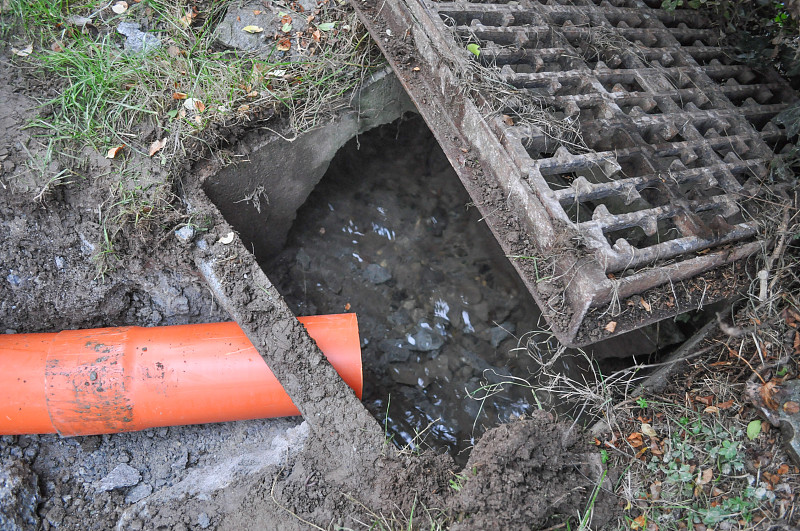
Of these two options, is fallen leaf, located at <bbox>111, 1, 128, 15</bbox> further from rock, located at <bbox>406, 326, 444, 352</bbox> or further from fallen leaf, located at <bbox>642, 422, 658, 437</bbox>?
fallen leaf, located at <bbox>642, 422, 658, 437</bbox>

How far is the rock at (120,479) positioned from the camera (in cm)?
225

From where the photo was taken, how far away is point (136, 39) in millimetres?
2850

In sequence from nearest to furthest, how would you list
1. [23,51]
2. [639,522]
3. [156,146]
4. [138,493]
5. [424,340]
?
[639,522] < [138,493] < [156,146] < [23,51] < [424,340]

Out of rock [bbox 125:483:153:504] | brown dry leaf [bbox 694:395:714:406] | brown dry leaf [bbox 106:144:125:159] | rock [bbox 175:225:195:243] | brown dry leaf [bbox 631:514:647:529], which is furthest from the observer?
brown dry leaf [bbox 106:144:125:159]

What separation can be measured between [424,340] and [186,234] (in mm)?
1476

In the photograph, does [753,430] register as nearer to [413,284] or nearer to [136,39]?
[413,284]

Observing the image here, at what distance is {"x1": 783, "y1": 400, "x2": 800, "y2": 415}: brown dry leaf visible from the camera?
6.05ft

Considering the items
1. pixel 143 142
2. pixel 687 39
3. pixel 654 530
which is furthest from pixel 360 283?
pixel 687 39

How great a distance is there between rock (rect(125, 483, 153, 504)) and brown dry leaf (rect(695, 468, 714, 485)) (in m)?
2.22

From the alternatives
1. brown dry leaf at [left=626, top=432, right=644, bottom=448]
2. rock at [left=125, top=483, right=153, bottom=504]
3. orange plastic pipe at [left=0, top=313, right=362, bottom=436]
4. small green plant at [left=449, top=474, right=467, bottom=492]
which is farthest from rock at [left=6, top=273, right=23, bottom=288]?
brown dry leaf at [left=626, top=432, right=644, bottom=448]

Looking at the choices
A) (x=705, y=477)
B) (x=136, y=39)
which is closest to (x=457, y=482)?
(x=705, y=477)

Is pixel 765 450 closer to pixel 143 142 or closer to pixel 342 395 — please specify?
pixel 342 395

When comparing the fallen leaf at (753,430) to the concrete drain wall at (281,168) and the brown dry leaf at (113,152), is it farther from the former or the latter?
the brown dry leaf at (113,152)

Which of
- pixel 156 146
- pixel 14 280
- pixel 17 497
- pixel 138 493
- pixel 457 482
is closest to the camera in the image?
pixel 457 482
